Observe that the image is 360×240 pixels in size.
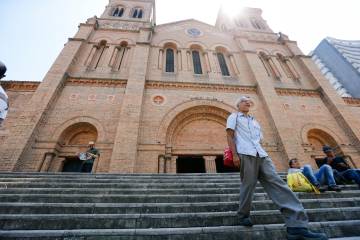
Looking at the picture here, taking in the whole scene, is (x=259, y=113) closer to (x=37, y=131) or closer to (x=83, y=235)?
(x=83, y=235)

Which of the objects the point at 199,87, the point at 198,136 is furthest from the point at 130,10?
the point at 198,136

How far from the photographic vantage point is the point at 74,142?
9062 mm

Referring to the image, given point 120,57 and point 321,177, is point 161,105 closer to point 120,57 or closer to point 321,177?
point 120,57

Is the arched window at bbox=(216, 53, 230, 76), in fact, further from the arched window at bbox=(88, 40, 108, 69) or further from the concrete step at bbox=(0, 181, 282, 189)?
the concrete step at bbox=(0, 181, 282, 189)

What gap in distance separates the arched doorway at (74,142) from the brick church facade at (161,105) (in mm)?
47

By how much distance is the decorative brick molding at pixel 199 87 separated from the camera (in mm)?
11078

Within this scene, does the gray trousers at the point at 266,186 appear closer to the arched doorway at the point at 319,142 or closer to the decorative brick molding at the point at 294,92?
the arched doorway at the point at 319,142

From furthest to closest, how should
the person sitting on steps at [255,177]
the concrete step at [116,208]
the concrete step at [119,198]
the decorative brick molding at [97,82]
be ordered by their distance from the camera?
the decorative brick molding at [97,82]
the concrete step at [119,198]
the concrete step at [116,208]
the person sitting on steps at [255,177]

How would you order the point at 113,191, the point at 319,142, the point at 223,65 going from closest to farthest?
1. the point at 113,191
2. the point at 319,142
3. the point at 223,65

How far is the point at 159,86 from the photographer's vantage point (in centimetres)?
1107

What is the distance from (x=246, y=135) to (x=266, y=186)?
0.72 metres

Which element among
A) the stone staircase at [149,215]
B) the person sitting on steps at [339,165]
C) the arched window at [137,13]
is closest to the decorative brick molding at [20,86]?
the stone staircase at [149,215]

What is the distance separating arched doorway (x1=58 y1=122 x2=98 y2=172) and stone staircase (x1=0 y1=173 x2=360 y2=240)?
400 cm

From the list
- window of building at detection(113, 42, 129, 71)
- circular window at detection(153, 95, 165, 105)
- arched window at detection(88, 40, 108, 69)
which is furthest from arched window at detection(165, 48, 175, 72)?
arched window at detection(88, 40, 108, 69)
